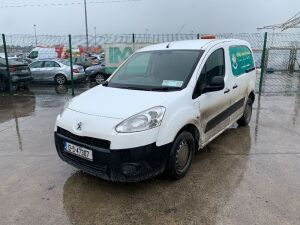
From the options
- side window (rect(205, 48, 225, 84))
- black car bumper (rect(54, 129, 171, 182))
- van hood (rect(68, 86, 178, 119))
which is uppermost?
side window (rect(205, 48, 225, 84))

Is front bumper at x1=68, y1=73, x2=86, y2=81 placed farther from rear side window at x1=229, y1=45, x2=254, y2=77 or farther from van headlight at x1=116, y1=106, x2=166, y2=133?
van headlight at x1=116, y1=106, x2=166, y2=133

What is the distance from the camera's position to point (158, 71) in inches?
178

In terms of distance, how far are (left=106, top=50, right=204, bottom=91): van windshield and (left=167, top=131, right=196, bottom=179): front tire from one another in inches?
27.6

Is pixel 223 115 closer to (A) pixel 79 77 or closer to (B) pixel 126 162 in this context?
(B) pixel 126 162

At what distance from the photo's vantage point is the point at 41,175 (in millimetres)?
4320

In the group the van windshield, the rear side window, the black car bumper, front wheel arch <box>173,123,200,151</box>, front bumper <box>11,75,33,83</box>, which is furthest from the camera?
front bumper <box>11,75,33,83</box>

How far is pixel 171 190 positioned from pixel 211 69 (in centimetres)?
198

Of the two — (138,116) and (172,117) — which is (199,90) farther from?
(138,116)

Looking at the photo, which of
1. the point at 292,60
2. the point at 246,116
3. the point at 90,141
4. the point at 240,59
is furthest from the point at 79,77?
the point at 292,60

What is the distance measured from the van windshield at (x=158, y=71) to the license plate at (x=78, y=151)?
1.21 meters

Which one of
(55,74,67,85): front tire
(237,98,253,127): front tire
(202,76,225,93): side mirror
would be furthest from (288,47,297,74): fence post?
(202,76,225,93): side mirror

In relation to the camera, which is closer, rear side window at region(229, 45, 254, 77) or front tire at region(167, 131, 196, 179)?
front tire at region(167, 131, 196, 179)

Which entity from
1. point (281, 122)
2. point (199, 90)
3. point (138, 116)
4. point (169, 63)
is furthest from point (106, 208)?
point (281, 122)

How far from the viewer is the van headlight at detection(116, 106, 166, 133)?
3396mm
